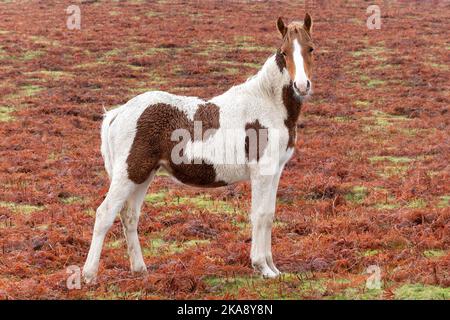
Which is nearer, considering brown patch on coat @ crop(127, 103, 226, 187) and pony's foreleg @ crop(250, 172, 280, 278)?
brown patch on coat @ crop(127, 103, 226, 187)

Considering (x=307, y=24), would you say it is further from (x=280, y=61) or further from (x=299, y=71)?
(x=299, y=71)

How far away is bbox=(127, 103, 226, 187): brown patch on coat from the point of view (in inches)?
309

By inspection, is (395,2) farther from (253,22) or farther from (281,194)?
(281,194)

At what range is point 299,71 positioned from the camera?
298 inches

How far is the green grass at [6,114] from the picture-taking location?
73.2 feet

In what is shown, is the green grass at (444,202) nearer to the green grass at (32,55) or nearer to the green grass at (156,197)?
the green grass at (156,197)

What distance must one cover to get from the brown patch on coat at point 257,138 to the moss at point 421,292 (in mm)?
2563

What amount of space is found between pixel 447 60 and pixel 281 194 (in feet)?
75.0

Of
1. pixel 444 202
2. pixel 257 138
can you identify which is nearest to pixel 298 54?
pixel 257 138

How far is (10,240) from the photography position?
10383mm

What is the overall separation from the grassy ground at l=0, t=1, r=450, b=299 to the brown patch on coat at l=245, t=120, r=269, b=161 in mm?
1758

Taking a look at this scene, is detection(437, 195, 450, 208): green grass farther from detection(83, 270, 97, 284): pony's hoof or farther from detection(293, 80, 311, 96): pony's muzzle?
detection(83, 270, 97, 284): pony's hoof

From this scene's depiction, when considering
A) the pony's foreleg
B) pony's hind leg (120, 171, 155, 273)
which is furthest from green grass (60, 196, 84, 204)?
the pony's foreleg
